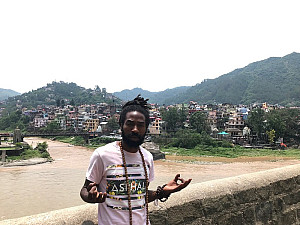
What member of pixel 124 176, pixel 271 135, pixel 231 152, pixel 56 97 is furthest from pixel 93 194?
pixel 56 97

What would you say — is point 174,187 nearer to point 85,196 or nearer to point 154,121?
point 85,196

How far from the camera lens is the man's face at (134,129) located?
1.66m

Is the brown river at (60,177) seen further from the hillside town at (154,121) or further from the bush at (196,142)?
the hillside town at (154,121)

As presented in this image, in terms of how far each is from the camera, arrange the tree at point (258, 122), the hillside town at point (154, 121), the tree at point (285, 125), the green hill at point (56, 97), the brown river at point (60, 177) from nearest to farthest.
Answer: the brown river at point (60, 177)
the tree at point (285, 125)
the tree at point (258, 122)
the hillside town at point (154, 121)
the green hill at point (56, 97)

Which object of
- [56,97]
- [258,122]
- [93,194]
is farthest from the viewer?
[56,97]

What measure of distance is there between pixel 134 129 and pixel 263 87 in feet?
443

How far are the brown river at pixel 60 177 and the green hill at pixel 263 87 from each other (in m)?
83.5

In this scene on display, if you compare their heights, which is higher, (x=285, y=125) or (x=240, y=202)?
(x=240, y=202)

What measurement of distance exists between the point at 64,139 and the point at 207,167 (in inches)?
1402

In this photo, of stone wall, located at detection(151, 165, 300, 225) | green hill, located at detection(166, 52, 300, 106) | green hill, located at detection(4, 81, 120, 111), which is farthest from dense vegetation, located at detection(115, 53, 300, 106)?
stone wall, located at detection(151, 165, 300, 225)

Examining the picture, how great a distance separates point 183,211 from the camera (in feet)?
7.61

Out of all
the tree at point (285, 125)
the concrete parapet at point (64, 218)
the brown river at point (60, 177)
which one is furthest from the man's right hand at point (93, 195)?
the tree at point (285, 125)

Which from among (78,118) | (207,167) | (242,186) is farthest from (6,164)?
(78,118)

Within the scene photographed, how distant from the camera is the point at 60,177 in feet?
67.9
